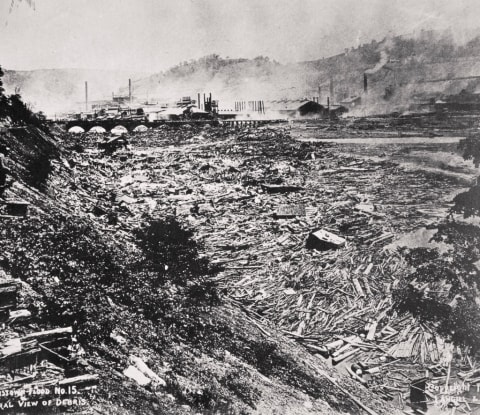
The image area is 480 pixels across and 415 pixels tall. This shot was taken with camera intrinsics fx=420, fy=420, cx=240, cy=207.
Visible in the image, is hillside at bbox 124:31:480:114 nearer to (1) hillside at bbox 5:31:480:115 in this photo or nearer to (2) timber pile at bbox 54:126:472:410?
(1) hillside at bbox 5:31:480:115

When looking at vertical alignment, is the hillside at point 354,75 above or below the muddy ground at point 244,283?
above

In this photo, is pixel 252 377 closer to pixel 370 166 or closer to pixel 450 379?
pixel 450 379

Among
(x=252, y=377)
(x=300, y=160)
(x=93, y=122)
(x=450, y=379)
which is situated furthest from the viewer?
→ (x=93, y=122)

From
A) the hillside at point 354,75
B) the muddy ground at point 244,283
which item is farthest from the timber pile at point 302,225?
the hillside at point 354,75

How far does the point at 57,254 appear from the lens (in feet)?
21.0

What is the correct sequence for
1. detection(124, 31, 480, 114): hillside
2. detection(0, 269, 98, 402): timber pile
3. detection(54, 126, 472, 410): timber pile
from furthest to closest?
detection(124, 31, 480, 114): hillside
detection(54, 126, 472, 410): timber pile
detection(0, 269, 98, 402): timber pile

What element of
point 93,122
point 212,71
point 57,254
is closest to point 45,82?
point 93,122

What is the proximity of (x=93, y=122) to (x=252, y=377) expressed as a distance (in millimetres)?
28439

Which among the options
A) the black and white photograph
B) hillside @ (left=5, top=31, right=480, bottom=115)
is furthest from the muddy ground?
hillside @ (left=5, top=31, right=480, bottom=115)

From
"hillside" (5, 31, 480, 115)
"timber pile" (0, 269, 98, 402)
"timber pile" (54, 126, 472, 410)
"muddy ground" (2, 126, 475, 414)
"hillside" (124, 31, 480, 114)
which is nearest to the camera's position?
"timber pile" (0, 269, 98, 402)

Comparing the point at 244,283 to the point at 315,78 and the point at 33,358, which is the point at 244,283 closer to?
the point at 33,358

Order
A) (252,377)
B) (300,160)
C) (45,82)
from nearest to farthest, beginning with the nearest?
1. (252,377)
2. (300,160)
3. (45,82)

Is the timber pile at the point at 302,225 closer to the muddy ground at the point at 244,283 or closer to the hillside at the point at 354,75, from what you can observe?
the muddy ground at the point at 244,283

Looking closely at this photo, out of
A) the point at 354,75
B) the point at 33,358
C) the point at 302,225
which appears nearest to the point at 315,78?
the point at 354,75
